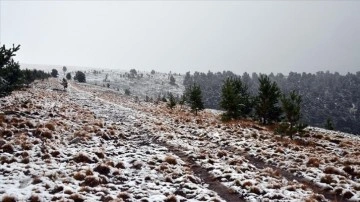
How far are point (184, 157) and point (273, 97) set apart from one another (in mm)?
23138

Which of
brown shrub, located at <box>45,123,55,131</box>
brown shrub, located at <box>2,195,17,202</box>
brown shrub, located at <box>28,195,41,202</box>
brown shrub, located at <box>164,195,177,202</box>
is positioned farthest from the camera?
brown shrub, located at <box>45,123,55,131</box>

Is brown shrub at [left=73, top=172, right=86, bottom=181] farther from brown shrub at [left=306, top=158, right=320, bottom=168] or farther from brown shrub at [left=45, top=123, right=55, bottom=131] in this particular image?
brown shrub at [left=306, top=158, right=320, bottom=168]

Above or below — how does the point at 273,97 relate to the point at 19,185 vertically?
above

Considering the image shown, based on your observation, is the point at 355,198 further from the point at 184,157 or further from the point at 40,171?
the point at 40,171

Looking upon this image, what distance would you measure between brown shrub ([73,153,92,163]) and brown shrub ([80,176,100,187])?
270 centimetres

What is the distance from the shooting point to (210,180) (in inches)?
529

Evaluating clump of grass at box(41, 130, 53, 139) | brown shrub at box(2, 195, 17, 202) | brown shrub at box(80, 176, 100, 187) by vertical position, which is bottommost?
brown shrub at box(80, 176, 100, 187)

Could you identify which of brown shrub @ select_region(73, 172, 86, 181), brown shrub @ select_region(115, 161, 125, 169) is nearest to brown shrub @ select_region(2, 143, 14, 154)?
brown shrub @ select_region(73, 172, 86, 181)

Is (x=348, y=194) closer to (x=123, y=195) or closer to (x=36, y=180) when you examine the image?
(x=123, y=195)

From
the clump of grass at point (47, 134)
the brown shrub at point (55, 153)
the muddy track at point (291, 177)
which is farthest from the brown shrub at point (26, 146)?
the muddy track at point (291, 177)

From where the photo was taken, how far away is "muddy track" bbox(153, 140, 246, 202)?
Result: 1142 centimetres

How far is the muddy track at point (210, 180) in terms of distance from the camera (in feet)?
37.5

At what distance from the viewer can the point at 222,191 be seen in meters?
12.0

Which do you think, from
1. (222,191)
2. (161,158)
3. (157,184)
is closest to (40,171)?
(157,184)
